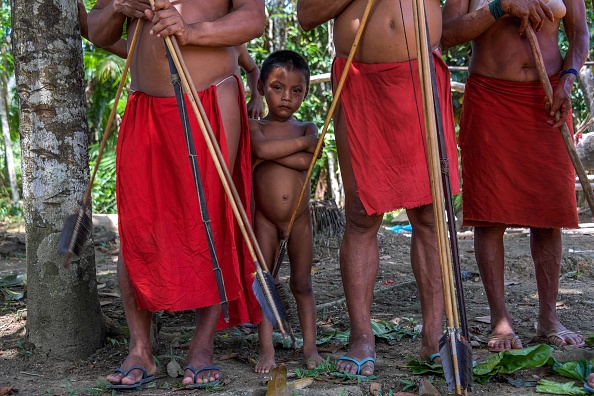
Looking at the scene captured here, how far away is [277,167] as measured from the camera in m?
3.25

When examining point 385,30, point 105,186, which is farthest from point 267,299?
point 105,186

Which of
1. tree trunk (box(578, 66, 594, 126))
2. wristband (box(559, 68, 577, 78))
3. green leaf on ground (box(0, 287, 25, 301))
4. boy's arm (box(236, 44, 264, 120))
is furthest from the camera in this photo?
tree trunk (box(578, 66, 594, 126))

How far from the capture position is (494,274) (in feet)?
11.7

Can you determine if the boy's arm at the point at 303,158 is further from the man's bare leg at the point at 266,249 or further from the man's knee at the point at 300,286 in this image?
the man's knee at the point at 300,286

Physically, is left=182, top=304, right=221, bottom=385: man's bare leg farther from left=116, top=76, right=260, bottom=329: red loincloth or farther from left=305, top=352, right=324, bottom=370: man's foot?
left=305, top=352, right=324, bottom=370: man's foot

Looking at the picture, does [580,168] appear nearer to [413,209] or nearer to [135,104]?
[413,209]

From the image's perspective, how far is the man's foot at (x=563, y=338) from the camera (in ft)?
11.1

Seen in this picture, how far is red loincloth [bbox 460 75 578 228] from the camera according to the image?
11.5 ft

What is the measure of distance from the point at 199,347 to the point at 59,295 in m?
0.82

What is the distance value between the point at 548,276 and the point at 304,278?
1.33 m

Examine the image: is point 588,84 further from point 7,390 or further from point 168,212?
point 7,390

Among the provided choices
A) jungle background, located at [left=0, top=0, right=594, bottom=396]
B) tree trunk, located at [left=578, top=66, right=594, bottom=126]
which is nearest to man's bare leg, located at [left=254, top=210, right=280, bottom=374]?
jungle background, located at [left=0, top=0, right=594, bottom=396]

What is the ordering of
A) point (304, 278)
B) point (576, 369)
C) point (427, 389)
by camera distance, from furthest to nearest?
1. point (304, 278)
2. point (576, 369)
3. point (427, 389)

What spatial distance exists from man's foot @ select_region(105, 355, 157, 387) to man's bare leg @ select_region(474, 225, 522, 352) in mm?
1650
